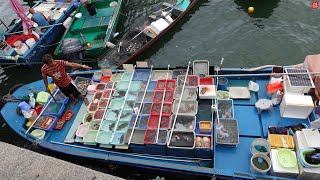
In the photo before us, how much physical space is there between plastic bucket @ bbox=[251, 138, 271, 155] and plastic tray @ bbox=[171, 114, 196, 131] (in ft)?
5.28

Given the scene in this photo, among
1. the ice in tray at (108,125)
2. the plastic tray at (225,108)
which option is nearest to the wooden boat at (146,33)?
the ice in tray at (108,125)

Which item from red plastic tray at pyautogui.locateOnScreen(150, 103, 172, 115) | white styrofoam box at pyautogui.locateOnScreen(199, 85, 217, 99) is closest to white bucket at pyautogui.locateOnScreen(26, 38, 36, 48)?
red plastic tray at pyautogui.locateOnScreen(150, 103, 172, 115)

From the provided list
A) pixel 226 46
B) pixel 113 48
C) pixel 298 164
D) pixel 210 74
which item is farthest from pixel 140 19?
pixel 298 164

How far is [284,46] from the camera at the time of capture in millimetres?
11312

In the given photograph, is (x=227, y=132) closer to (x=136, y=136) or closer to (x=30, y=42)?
(x=136, y=136)

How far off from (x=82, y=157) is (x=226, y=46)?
764cm

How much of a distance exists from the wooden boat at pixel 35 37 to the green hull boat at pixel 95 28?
3.29ft

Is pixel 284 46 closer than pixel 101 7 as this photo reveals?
Yes

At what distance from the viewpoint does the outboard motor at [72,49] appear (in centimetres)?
1109

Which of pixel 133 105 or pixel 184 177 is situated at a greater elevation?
pixel 133 105

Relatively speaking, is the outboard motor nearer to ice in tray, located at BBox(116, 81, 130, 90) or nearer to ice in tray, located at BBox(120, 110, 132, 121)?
ice in tray, located at BBox(116, 81, 130, 90)

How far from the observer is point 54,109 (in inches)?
357

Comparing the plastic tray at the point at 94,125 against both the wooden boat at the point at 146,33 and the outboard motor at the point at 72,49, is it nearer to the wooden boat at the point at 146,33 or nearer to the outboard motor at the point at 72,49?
the wooden boat at the point at 146,33

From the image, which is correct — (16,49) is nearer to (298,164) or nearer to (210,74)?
(210,74)
